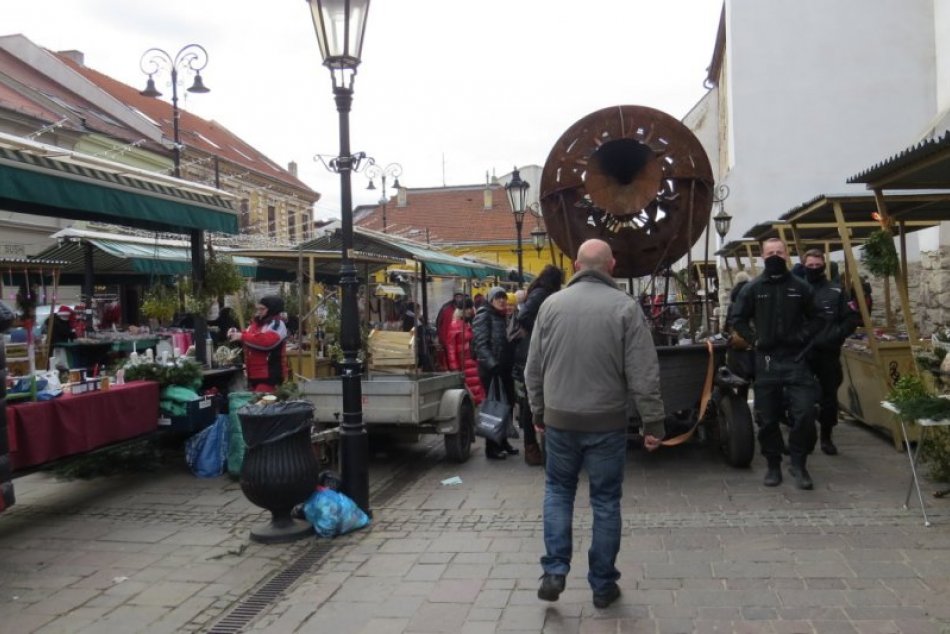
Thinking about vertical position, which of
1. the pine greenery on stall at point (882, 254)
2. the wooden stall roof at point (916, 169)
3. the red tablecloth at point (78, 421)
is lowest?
the red tablecloth at point (78, 421)

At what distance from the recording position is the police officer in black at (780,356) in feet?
21.4

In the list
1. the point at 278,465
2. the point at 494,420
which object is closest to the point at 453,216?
the point at 494,420

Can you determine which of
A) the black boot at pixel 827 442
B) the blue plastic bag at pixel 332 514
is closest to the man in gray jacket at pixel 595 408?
the blue plastic bag at pixel 332 514

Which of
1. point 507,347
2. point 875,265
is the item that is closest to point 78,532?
point 507,347

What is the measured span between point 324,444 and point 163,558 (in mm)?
2435

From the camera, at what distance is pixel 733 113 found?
23.7m

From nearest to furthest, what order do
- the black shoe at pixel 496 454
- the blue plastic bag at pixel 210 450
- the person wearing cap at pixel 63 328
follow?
1. the blue plastic bag at pixel 210 450
2. the black shoe at pixel 496 454
3. the person wearing cap at pixel 63 328

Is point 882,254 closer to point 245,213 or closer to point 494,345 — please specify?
point 494,345

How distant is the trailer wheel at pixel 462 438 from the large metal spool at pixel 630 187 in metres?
1.96

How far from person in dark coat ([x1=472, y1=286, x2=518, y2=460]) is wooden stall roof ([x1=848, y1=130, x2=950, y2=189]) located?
354 centimetres

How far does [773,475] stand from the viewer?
22.1ft

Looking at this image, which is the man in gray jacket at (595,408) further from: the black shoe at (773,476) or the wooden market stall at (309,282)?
the wooden market stall at (309,282)

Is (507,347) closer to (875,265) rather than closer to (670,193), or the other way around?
(670,193)

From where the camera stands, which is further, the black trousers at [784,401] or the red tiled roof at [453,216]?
the red tiled roof at [453,216]
